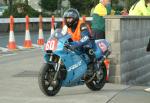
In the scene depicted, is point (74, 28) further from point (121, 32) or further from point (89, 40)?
point (121, 32)

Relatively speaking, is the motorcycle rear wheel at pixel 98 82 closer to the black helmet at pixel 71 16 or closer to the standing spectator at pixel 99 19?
the black helmet at pixel 71 16

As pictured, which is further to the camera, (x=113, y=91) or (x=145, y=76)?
(x=145, y=76)

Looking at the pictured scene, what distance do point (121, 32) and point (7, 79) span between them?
97.3 inches

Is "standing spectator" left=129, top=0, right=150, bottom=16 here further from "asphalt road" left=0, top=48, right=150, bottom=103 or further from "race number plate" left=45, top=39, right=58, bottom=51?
"race number plate" left=45, top=39, right=58, bottom=51

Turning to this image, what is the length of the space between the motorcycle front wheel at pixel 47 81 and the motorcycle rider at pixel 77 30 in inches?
24.4

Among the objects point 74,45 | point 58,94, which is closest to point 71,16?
point 74,45

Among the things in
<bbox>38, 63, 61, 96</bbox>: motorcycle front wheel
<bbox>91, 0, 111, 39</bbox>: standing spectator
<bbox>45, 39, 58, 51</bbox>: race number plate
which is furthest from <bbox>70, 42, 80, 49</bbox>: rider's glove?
<bbox>91, 0, 111, 39</bbox>: standing spectator

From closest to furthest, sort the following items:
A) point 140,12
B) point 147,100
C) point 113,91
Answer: point 147,100
point 113,91
point 140,12

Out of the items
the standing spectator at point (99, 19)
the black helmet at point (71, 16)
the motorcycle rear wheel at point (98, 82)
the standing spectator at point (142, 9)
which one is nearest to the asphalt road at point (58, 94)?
the motorcycle rear wheel at point (98, 82)

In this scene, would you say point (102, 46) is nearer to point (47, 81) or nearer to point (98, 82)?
point (98, 82)

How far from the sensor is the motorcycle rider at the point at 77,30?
10.2m

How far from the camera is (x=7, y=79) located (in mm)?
12297

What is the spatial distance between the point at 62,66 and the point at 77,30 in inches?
30.3

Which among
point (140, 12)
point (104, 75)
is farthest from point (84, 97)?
point (140, 12)
